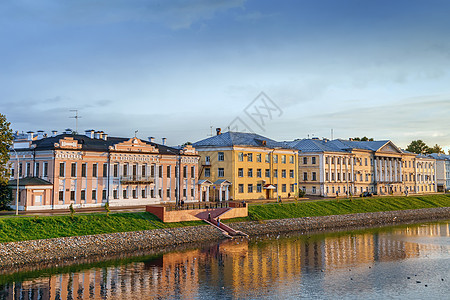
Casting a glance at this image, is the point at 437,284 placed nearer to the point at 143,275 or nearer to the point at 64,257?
the point at 143,275

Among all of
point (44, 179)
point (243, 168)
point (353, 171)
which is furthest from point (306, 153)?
point (44, 179)

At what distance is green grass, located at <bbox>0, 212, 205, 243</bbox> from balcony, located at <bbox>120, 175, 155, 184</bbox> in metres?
9.08

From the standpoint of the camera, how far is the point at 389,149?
330 feet

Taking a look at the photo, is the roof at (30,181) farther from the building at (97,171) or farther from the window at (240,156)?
the window at (240,156)

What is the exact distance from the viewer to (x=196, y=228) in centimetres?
4894

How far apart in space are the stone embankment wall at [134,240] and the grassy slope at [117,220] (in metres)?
1.05

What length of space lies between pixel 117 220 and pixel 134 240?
351 centimetres

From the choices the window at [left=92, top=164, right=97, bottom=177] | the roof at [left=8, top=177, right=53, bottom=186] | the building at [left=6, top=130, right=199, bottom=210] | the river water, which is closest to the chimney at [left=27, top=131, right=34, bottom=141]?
the building at [left=6, top=130, right=199, bottom=210]

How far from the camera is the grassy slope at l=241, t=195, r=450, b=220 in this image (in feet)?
195

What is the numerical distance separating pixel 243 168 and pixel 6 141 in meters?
37.5

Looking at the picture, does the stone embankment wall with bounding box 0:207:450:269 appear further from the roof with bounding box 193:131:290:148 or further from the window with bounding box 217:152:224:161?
the roof with bounding box 193:131:290:148

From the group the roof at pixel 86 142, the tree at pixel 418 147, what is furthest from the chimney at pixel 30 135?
the tree at pixel 418 147

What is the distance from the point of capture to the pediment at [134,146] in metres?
56.9

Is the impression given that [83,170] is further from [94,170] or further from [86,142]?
[86,142]
